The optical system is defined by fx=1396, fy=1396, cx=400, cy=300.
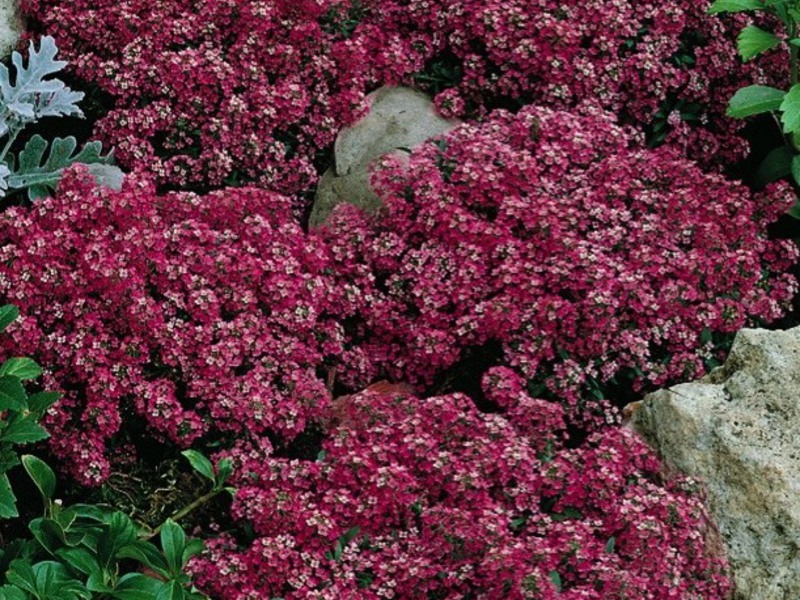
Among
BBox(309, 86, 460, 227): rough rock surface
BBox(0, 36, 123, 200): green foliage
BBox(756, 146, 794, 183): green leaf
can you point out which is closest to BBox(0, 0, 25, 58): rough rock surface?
BBox(0, 36, 123, 200): green foliage

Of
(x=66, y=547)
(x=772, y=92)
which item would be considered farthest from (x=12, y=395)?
(x=772, y=92)

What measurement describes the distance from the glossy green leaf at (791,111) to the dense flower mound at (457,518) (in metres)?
1.69

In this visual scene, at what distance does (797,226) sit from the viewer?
682cm

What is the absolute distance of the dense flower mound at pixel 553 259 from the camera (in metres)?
5.88

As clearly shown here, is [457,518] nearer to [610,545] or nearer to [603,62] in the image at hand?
[610,545]

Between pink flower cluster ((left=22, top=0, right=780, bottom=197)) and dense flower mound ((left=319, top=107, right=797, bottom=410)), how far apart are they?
43cm

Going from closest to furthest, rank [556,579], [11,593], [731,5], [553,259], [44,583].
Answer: [11,593] → [44,583] → [556,579] → [553,259] → [731,5]

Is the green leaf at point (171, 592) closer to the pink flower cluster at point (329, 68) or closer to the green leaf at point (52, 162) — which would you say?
the green leaf at point (52, 162)

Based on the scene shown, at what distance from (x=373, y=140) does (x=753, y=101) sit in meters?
1.82

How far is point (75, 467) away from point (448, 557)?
1521mm

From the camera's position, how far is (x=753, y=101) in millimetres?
6555

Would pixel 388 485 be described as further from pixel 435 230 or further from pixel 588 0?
pixel 588 0

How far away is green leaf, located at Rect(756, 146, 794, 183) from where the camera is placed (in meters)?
6.75

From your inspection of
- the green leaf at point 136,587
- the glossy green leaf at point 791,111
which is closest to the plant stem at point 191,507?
the green leaf at point 136,587
